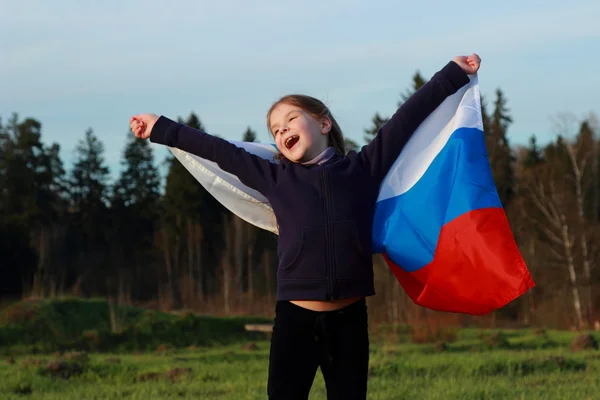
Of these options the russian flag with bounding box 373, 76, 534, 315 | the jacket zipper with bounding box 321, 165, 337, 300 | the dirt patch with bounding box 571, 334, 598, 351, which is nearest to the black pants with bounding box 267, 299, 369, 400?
the jacket zipper with bounding box 321, 165, 337, 300

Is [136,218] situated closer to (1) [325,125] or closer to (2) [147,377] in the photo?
(2) [147,377]

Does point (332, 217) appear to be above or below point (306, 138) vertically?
below

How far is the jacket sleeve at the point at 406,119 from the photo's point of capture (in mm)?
3674

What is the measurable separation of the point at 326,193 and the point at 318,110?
1.49 feet

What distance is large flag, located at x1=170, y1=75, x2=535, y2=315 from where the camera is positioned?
3723 mm

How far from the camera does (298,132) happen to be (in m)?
3.61

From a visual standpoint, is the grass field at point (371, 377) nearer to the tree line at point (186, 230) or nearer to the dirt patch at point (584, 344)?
the dirt patch at point (584, 344)

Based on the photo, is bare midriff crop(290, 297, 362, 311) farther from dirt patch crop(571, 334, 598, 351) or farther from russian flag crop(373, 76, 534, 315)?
dirt patch crop(571, 334, 598, 351)

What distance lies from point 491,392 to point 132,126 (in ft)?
13.6

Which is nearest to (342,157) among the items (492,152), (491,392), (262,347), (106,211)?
(491,392)

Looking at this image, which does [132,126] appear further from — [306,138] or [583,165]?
[583,165]

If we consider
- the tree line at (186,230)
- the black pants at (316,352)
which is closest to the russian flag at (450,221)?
the black pants at (316,352)

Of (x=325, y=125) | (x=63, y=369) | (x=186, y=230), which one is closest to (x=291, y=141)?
(x=325, y=125)

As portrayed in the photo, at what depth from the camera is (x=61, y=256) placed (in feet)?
119
